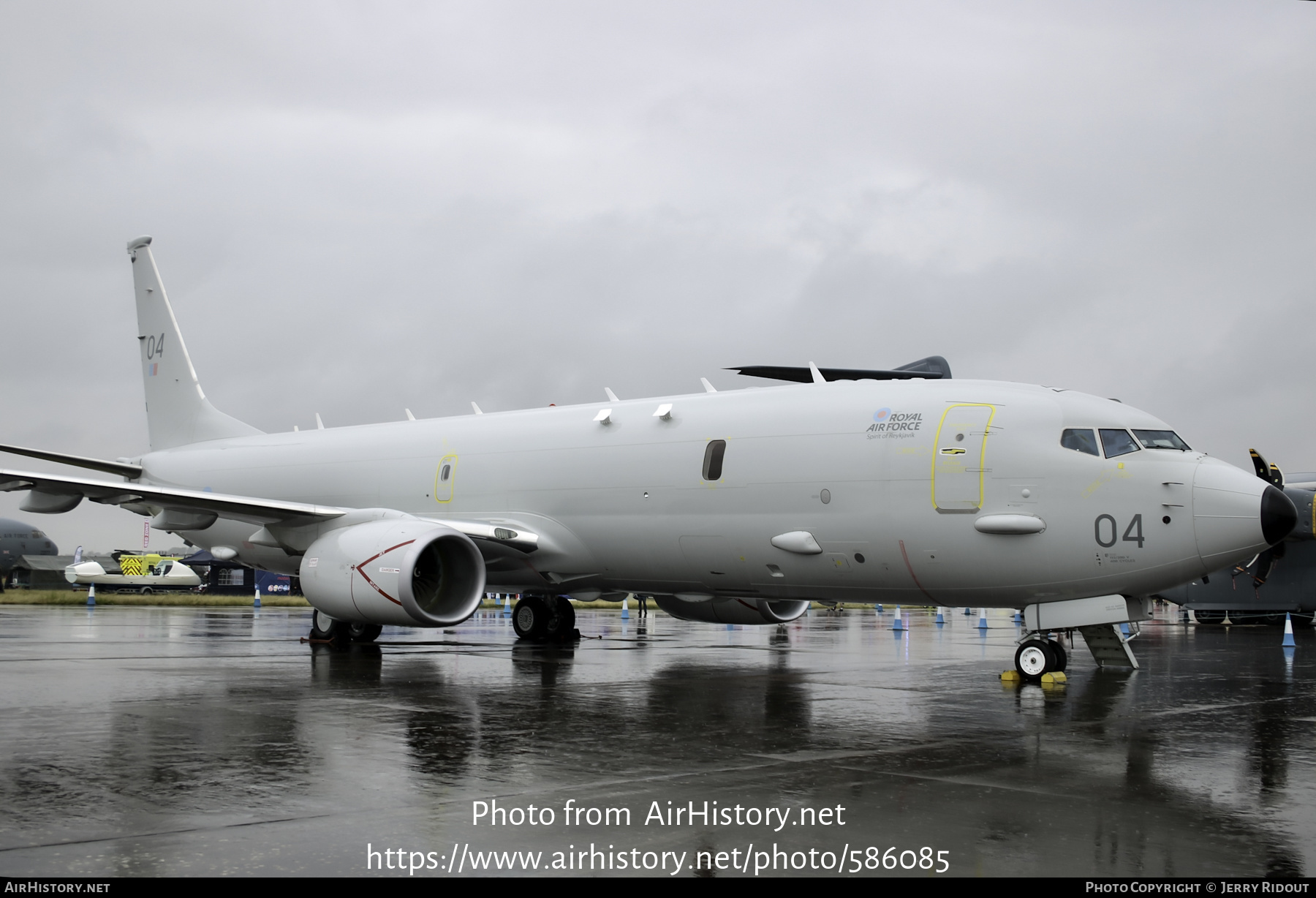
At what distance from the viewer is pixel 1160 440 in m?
11.8

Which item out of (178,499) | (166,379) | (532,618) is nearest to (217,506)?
(178,499)

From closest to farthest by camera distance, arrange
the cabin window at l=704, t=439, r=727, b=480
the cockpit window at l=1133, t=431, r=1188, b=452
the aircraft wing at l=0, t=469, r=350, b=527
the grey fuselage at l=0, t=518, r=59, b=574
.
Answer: the cockpit window at l=1133, t=431, r=1188, b=452 → the cabin window at l=704, t=439, r=727, b=480 → the aircraft wing at l=0, t=469, r=350, b=527 → the grey fuselage at l=0, t=518, r=59, b=574

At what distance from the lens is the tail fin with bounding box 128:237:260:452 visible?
73.0 feet

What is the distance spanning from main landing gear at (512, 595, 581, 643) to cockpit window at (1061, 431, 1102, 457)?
10.2 m

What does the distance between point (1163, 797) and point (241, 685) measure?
9461 millimetres

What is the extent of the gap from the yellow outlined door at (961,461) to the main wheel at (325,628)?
34.3 feet

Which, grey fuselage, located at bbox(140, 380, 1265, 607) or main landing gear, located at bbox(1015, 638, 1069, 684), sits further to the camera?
main landing gear, located at bbox(1015, 638, 1069, 684)

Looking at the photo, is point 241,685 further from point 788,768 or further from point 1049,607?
point 1049,607

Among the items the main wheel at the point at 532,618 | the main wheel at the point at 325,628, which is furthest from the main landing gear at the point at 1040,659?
the main wheel at the point at 325,628

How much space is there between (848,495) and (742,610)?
5.39m

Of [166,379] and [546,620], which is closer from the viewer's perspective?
[546,620]

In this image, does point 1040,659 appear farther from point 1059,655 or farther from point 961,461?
point 961,461

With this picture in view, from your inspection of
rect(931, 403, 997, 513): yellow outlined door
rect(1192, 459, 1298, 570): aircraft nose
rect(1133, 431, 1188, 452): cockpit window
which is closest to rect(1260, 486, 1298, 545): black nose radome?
rect(1192, 459, 1298, 570): aircraft nose

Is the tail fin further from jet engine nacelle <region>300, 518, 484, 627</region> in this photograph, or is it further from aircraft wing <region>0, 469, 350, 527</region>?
jet engine nacelle <region>300, 518, 484, 627</region>
